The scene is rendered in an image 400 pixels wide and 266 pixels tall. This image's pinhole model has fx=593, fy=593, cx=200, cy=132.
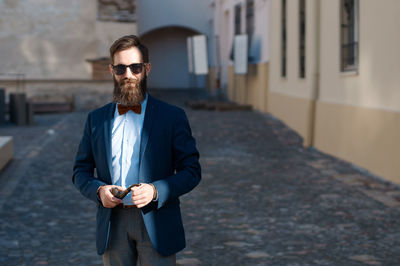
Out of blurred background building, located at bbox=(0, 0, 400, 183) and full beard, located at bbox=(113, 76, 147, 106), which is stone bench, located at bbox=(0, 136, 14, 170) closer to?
blurred background building, located at bbox=(0, 0, 400, 183)

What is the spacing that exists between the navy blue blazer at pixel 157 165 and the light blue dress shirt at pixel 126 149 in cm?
2

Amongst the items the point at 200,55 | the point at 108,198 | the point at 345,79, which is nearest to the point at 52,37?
the point at 200,55

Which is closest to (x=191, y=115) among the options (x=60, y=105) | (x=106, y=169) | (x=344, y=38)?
(x=60, y=105)

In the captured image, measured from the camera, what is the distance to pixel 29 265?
13.7ft

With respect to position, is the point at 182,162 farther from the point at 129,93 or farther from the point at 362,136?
the point at 362,136

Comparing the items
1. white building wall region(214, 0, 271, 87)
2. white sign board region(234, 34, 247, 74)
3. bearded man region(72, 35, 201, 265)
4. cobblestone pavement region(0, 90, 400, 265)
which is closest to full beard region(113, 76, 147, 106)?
bearded man region(72, 35, 201, 265)

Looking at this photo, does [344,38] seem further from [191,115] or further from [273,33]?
[191,115]

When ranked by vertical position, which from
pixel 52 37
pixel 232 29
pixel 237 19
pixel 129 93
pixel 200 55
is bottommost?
pixel 129 93

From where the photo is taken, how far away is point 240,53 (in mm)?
18156

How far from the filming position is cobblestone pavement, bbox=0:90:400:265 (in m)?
4.42

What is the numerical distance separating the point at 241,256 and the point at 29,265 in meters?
1.52

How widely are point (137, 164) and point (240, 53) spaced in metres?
→ 16.2

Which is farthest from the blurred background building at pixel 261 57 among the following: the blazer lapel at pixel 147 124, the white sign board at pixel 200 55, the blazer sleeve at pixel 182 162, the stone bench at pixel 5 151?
the blazer lapel at pixel 147 124

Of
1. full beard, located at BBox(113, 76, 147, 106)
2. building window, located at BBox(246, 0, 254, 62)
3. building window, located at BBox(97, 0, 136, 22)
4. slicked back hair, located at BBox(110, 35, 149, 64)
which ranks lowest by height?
full beard, located at BBox(113, 76, 147, 106)
